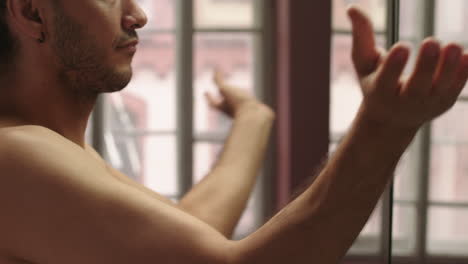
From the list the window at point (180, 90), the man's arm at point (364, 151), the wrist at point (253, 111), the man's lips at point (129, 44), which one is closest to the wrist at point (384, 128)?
the man's arm at point (364, 151)

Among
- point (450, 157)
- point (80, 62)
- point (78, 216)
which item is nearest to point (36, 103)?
point (80, 62)

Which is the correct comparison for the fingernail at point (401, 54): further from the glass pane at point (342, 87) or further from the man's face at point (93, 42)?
the glass pane at point (342, 87)

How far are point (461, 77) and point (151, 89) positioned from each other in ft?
5.60

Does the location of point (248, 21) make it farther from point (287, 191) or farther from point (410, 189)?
point (410, 189)

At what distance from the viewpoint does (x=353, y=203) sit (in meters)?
0.49

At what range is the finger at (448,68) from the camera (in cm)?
43

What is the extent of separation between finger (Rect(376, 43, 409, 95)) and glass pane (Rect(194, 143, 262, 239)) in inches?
65.3

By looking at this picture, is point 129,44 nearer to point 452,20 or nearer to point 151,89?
point 452,20

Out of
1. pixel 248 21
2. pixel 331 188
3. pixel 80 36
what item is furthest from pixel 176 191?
pixel 331 188

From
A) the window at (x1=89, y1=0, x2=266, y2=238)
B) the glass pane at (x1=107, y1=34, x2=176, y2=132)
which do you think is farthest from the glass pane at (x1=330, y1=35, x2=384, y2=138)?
the glass pane at (x1=107, y1=34, x2=176, y2=132)

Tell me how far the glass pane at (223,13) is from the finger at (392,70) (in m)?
1.66

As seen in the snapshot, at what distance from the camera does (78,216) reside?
576mm

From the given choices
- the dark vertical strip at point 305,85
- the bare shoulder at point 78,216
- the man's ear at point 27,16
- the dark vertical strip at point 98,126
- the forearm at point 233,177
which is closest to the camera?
the bare shoulder at point 78,216

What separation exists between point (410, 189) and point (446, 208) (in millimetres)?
33
